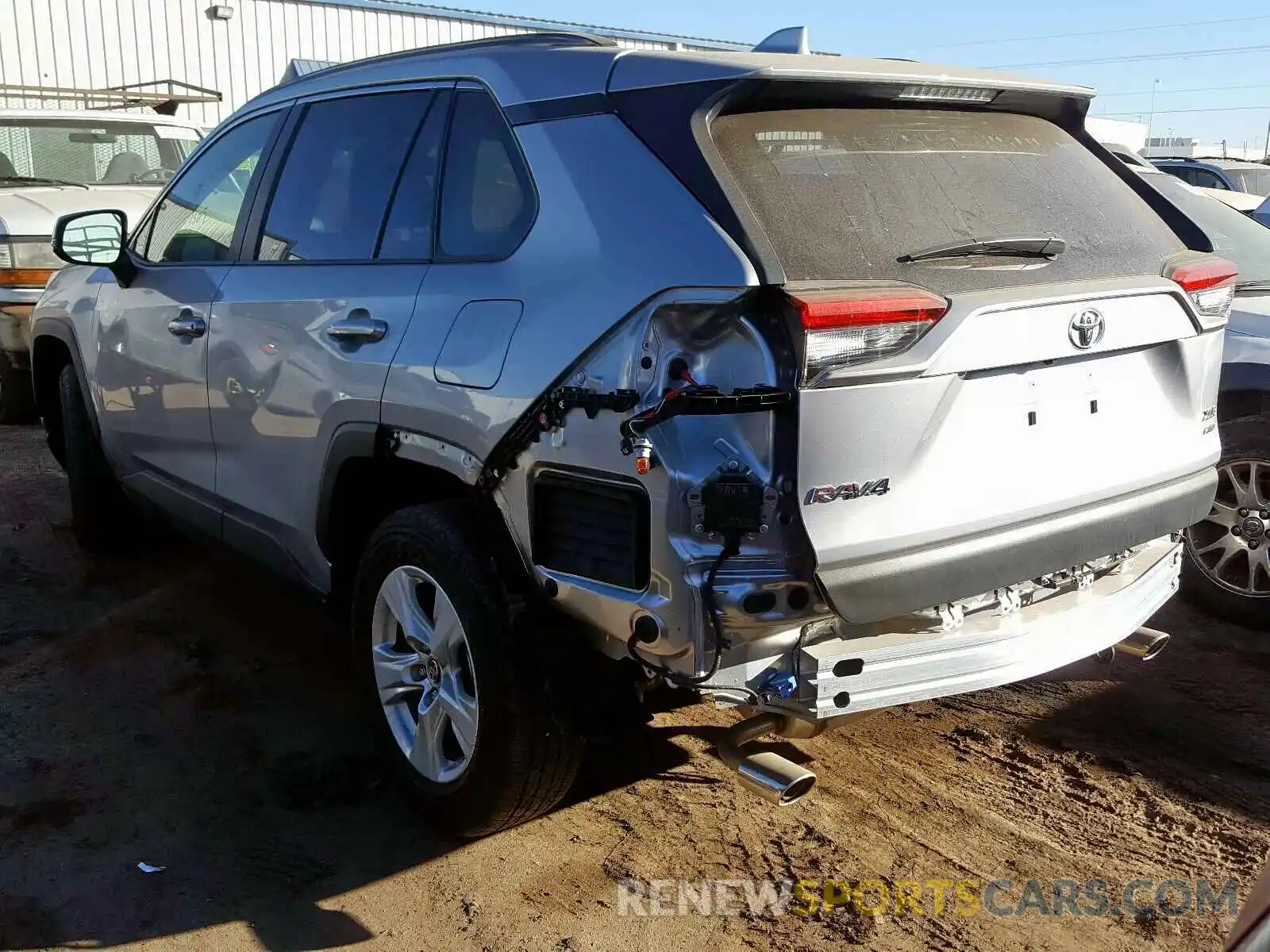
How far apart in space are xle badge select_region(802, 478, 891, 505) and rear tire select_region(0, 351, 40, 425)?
7.69 meters

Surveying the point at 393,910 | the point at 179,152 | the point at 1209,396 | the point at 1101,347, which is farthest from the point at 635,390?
the point at 179,152

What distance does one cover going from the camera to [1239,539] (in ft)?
15.3

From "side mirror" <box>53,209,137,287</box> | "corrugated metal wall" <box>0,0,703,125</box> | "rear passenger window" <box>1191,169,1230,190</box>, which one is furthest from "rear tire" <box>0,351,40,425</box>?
"rear passenger window" <box>1191,169,1230,190</box>

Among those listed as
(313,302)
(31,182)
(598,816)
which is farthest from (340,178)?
(31,182)

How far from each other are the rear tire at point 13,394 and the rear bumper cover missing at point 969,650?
7670 mm

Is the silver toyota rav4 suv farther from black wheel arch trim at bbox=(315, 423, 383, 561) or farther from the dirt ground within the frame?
the dirt ground

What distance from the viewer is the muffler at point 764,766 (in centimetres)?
264

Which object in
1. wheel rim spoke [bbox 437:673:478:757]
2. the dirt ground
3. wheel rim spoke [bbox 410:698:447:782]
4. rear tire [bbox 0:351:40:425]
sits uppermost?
wheel rim spoke [bbox 437:673:478:757]

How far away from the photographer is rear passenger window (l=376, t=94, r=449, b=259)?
128 inches

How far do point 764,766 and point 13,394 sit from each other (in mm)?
7729

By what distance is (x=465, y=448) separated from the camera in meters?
2.91

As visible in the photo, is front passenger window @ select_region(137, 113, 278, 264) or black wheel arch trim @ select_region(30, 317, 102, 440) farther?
black wheel arch trim @ select_region(30, 317, 102, 440)

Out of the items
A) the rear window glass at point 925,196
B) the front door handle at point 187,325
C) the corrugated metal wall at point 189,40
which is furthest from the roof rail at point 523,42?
the corrugated metal wall at point 189,40

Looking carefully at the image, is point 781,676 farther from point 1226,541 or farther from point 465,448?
point 1226,541
